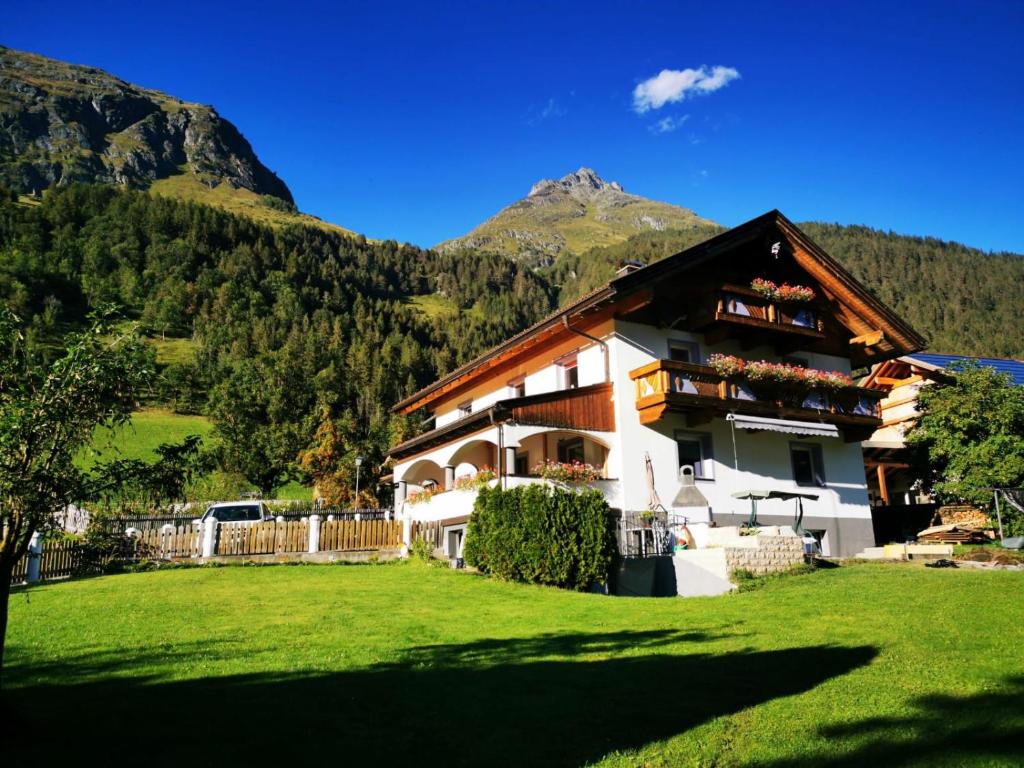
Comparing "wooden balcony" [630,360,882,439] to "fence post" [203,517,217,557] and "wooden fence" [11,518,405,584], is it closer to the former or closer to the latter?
"wooden fence" [11,518,405,584]

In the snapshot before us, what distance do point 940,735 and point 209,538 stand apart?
62.5 ft

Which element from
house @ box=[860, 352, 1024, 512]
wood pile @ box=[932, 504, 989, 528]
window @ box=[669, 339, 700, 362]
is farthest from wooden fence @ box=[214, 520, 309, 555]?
house @ box=[860, 352, 1024, 512]

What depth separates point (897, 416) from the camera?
3844 centimetres

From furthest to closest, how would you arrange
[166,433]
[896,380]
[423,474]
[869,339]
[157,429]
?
1. [157,429]
2. [166,433]
3. [896,380]
4. [423,474]
5. [869,339]

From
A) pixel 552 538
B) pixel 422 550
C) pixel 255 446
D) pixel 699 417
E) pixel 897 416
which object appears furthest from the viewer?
pixel 255 446

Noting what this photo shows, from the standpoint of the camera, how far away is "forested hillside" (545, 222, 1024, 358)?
101 metres

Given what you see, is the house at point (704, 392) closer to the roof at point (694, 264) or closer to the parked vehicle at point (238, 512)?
the roof at point (694, 264)

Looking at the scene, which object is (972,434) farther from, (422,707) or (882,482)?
(422,707)

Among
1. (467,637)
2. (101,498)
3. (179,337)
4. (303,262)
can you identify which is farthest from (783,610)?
(303,262)

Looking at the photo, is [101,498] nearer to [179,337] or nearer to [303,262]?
[179,337]

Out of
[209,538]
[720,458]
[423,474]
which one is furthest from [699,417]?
[209,538]

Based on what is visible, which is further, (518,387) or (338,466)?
(338,466)

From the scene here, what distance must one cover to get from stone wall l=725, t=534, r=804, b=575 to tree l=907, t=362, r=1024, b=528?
460 inches

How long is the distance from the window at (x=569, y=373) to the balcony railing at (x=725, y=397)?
115 inches
